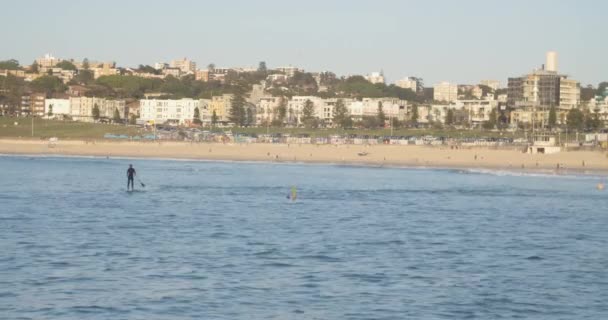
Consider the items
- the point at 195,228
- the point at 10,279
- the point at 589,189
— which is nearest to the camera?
the point at 10,279

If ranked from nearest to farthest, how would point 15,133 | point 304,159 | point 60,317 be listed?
point 60,317 → point 304,159 → point 15,133

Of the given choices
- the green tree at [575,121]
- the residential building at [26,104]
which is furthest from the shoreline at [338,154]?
the residential building at [26,104]

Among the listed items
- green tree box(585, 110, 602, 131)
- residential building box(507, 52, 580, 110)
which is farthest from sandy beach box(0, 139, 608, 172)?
residential building box(507, 52, 580, 110)

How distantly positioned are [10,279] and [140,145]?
8344 centimetres

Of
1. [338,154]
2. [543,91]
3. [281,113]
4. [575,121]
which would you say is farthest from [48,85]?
[338,154]

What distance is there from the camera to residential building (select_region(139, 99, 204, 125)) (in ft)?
570

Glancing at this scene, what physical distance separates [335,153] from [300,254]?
221ft

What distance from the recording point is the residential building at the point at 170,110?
174 meters

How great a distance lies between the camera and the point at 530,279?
22359mm

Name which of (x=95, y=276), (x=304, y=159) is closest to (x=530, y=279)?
(x=95, y=276)

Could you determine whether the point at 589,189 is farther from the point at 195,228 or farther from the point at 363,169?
the point at 195,228

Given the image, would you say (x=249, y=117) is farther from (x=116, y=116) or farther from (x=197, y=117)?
(x=116, y=116)

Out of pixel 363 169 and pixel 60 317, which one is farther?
pixel 363 169

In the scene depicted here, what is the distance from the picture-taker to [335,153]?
3649 inches
